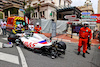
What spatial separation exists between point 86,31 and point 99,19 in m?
7.51

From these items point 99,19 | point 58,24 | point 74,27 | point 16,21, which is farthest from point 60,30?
point 16,21

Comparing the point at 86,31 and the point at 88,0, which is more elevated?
the point at 88,0

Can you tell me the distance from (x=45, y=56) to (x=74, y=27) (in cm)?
605

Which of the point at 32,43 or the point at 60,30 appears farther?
the point at 60,30

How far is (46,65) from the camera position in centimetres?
342

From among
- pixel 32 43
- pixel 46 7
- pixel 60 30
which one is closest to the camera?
pixel 32 43

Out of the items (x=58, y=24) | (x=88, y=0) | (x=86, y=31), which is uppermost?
(x=88, y=0)

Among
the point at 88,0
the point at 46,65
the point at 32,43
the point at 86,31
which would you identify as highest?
the point at 88,0

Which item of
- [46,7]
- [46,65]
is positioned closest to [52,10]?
[46,7]

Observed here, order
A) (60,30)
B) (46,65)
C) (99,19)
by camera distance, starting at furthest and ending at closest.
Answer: (60,30)
(99,19)
(46,65)

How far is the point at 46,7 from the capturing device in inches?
890

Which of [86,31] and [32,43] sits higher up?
[86,31]

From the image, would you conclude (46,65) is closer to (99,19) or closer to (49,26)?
(49,26)

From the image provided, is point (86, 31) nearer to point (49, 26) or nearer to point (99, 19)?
point (49, 26)
